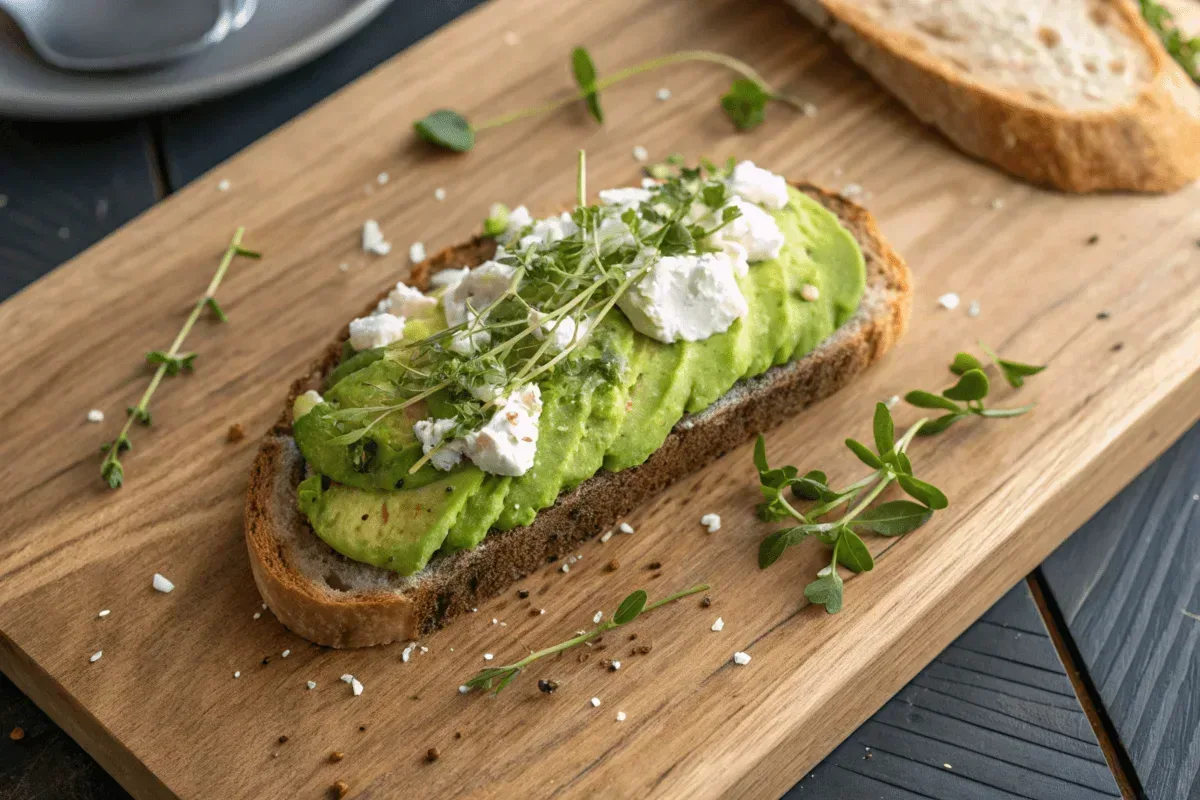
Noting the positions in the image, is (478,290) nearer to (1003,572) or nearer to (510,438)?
(510,438)

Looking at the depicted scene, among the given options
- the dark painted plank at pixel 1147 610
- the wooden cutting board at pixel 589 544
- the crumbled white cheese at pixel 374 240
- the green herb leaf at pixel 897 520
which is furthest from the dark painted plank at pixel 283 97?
the dark painted plank at pixel 1147 610

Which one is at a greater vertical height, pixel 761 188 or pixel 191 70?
pixel 761 188

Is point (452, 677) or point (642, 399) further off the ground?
point (642, 399)

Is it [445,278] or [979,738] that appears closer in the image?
[979,738]

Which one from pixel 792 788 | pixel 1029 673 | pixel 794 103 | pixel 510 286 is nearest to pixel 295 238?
pixel 510 286

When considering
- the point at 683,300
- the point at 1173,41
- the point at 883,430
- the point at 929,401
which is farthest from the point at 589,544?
the point at 1173,41

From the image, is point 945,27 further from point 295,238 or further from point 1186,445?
point 295,238

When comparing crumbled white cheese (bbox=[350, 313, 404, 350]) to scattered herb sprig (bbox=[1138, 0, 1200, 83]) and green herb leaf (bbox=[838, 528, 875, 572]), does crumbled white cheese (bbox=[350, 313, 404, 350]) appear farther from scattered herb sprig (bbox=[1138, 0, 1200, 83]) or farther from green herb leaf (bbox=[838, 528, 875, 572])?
scattered herb sprig (bbox=[1138, 0, 1200, 83])

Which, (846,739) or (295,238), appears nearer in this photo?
(846,739)
